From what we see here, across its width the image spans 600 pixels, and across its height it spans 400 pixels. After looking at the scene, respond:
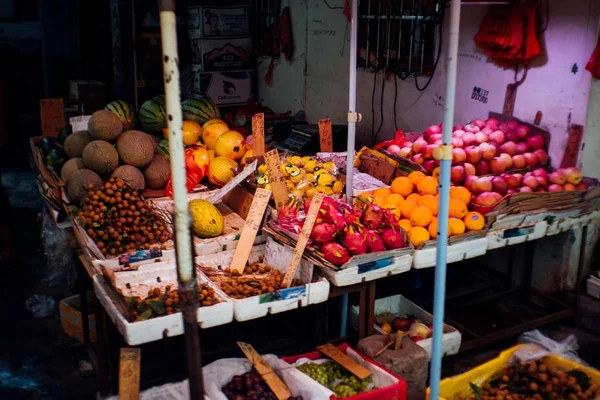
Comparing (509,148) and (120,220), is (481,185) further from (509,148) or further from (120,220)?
(120,220)

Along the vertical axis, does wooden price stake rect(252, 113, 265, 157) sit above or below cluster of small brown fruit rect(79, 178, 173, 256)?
above

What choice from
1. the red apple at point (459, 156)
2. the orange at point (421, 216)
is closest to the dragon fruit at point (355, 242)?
the orange at point (421, 216)

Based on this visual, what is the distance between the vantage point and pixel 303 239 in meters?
3.51

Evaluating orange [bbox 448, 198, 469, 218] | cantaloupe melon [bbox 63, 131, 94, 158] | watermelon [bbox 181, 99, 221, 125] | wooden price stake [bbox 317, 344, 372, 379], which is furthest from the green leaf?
watermelon [bbox 181, 99, 221, 125]

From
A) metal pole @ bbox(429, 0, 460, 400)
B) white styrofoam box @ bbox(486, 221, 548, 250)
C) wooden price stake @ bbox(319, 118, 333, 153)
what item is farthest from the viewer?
wooden price stake @ bbox(319, 118, 333, 153)

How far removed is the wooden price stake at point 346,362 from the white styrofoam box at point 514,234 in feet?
4.58

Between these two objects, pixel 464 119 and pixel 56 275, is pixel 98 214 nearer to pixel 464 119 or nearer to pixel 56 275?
pixel 56 275

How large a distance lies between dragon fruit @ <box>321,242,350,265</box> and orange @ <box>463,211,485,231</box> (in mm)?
987

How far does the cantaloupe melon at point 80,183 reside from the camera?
4340 mm

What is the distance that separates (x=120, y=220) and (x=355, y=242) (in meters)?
1.52

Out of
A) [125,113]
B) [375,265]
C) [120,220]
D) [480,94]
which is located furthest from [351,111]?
[125,113]

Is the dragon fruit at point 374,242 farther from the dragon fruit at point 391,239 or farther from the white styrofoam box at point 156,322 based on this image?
the white styrofoam box at point 156,322

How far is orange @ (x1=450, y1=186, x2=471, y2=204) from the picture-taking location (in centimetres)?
425

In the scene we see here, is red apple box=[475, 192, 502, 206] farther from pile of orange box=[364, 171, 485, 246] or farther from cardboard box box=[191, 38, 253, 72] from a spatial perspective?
cardboard box box=[191, 38, 253, 72]
